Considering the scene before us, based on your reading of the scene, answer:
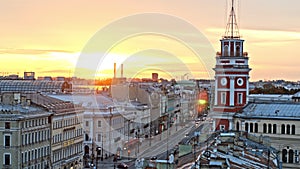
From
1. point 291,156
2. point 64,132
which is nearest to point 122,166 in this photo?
point 64,132

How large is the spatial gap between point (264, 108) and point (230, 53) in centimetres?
653

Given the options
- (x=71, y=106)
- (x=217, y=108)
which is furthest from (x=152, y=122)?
(x=217, y=108)

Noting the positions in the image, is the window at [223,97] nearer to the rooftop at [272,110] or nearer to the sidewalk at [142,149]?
the rooftop at [272,110]

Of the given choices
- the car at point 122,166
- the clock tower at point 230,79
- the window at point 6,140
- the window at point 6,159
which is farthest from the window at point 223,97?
the window at point 6,159

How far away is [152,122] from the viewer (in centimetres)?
11881

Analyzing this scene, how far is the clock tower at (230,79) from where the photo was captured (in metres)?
60.8

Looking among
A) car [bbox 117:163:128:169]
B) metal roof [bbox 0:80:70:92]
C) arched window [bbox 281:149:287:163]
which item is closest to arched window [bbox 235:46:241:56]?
arched window [bbox 281:149:287:163]

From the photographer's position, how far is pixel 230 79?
61.0 metres

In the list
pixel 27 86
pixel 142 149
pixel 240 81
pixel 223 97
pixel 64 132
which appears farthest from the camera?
pixel 27 86

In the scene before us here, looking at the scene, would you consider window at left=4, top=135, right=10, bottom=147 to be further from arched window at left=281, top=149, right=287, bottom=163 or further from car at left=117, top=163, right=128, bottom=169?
arched window at left=281, top=149, right=287, bottom=163

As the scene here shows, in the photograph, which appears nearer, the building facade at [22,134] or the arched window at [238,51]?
the building facade at [22,134]

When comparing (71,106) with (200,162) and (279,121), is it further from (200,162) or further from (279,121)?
(200,162)

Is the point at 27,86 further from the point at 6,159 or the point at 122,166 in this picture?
the point at 6,159

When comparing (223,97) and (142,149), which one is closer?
(223,97)
